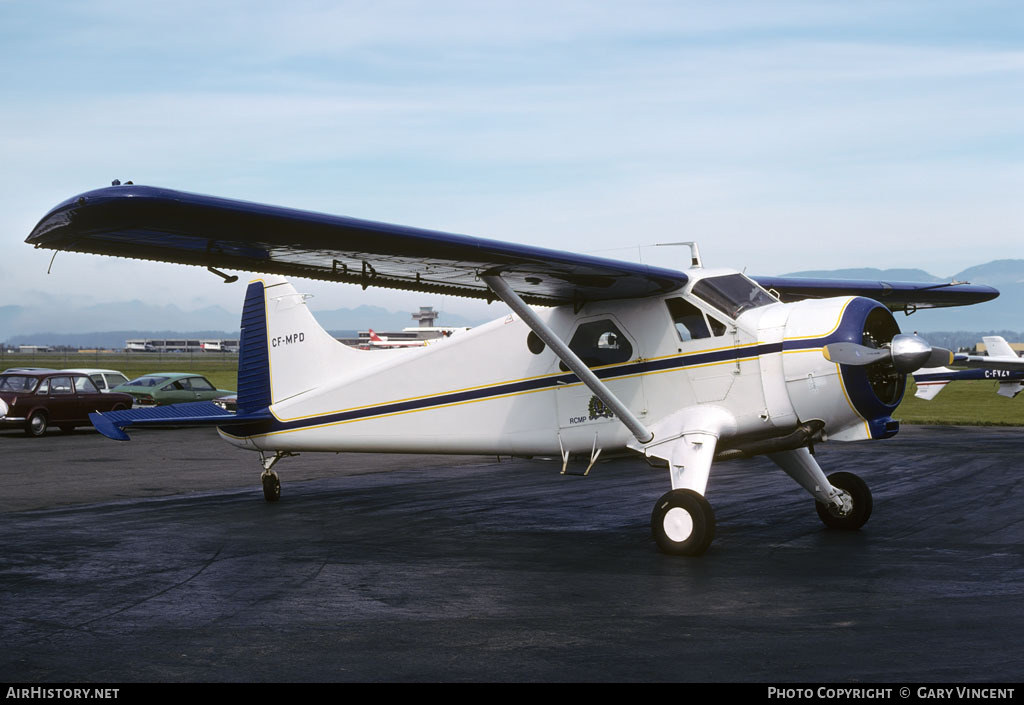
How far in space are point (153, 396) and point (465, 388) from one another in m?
24.4

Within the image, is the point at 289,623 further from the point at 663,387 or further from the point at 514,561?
the point at 663,387

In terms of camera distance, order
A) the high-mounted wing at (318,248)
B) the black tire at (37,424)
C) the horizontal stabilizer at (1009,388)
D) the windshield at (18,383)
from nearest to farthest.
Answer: the high-mounted wing at (318,248) < the black tire at (37,424) < the windshield at (18,383) < the horizontal stabilizer at (1009,388)

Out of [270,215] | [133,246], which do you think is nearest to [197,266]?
[133,246]

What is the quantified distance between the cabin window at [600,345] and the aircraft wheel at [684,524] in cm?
186

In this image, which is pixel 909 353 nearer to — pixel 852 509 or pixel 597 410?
pixel 852 509

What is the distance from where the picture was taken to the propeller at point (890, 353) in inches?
375

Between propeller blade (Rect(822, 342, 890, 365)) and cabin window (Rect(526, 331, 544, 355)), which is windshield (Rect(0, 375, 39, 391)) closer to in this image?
cabin window (Rect(526, 331, 544, 355))

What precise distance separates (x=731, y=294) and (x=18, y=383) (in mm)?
23796

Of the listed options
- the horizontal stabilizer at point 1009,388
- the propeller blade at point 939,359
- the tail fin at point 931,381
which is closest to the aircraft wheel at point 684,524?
the propeller blade at point 939,359

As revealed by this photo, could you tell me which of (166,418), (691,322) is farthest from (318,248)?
(166,418)

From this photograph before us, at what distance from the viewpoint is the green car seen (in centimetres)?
3372

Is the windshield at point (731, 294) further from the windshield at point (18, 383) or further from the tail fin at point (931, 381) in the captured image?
the tail fin at point (931, 381)

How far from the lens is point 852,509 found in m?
11.3

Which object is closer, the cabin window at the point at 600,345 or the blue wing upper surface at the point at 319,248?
the blue wing upper surface at the point at 319,248
